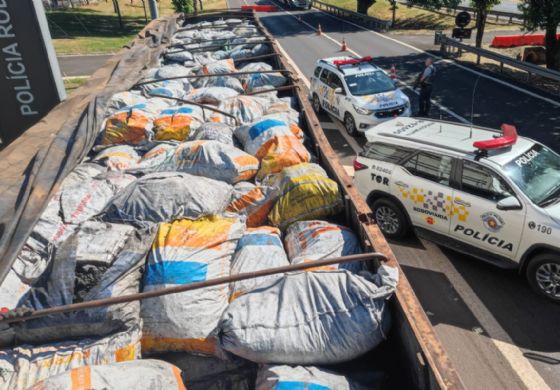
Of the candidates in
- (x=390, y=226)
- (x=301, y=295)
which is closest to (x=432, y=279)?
(x=390, y=226)

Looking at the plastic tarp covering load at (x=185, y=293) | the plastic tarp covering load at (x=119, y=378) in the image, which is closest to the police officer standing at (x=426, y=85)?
the plastic tarp covering load at (x=185, y=293)

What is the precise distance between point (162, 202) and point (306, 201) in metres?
1.58

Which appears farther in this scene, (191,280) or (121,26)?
(121,26)

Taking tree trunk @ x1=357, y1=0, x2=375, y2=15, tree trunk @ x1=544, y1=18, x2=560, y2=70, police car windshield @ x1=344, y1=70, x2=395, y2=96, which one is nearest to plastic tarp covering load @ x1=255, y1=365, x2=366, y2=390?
police car windshield @ x1=344, y1=70, x2=395, y2=96

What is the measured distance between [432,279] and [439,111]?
830cm

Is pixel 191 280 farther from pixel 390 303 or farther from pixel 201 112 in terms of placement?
pixel 201 112

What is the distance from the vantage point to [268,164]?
18.7 feet

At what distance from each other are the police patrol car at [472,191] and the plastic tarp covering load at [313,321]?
9.61ft

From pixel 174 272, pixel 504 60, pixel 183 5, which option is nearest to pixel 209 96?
pixel 174 272

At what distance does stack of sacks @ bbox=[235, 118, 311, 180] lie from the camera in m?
5.72

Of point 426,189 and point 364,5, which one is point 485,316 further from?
point 364,5

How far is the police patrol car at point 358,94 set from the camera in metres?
10.9

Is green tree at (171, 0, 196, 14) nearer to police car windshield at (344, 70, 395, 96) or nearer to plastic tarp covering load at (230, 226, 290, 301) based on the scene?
police car windshield at (344, 70, 395, 96)

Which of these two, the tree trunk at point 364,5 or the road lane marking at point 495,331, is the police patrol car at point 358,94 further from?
the tree trunk at point 364,5
